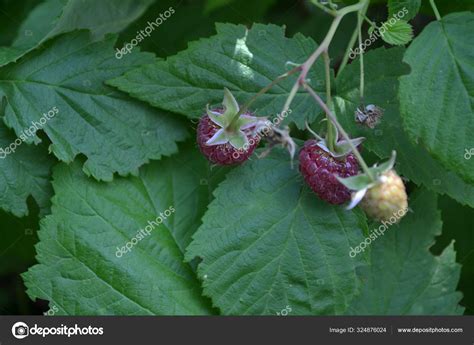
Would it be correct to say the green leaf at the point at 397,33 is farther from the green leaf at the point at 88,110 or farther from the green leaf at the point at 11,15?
the green leaf at the point at 11,15

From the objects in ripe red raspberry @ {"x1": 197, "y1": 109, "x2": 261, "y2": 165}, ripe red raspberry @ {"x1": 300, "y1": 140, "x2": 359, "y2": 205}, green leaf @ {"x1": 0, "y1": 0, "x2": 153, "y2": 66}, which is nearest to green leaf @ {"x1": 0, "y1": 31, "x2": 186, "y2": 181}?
green leaf @ {"x1": 0, "y1": 0, "x2": 153, "y2": 66}

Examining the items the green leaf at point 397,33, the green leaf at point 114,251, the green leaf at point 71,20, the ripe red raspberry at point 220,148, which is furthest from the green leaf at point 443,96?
the green leaf at point 71,20

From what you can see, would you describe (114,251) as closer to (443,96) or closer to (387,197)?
(387,197)

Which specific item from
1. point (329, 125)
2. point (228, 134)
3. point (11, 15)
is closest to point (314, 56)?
point (329, 125)

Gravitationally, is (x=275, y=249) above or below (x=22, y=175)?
below

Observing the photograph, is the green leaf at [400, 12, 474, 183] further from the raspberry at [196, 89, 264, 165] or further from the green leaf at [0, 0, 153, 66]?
the green leaf at [0, 0, 153, 66]

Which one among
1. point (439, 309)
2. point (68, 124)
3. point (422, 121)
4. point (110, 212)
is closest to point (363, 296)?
point (439, 309)
